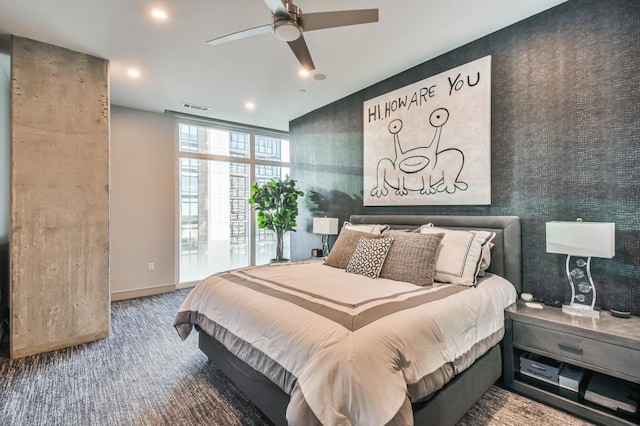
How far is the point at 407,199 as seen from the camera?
11.7ft

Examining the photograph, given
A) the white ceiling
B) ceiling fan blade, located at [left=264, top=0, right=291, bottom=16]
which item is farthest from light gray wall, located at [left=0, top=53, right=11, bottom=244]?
ceiling fan blade, located at [left=264, top=0, right=291, bottom=16]

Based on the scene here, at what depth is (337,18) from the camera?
2.00 meters

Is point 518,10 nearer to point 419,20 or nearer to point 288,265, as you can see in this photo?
point 419,20

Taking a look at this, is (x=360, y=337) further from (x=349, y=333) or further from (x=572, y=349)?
Answer: (x=572, y=349)

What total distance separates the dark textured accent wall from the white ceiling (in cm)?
28

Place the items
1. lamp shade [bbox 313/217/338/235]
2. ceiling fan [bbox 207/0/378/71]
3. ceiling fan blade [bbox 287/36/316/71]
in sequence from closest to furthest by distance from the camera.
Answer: ceiling fan [bbox 207/0/378/71], ceiling fan blade [bbox 287/36/316/71], lamp shade [bbox 313/217/338/235]

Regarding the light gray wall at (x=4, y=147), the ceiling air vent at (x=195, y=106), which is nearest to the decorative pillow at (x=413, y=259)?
the ceiling air vent at (x=195, y=106)

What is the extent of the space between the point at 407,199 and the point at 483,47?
1696 mm

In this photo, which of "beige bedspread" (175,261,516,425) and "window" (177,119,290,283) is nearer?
"beige bedspread" (175,261,516,425)

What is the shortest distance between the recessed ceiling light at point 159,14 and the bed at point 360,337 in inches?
89.5

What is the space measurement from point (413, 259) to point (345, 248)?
0.82 m

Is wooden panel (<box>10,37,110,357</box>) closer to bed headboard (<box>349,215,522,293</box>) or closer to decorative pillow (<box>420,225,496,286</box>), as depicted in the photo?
decorative pillow (<box>420,225,496,286</box>)

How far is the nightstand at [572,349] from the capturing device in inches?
70.1

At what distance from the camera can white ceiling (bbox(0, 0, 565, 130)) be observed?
2.42 metres
